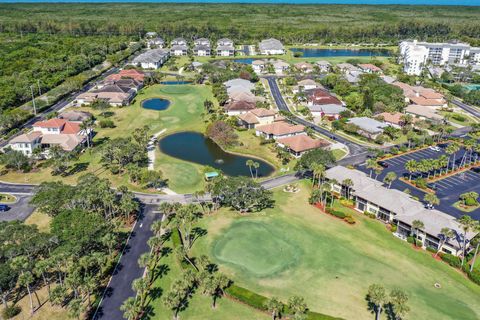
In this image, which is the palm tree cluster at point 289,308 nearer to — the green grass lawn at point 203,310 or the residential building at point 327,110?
the green grass lawn at point 203,310

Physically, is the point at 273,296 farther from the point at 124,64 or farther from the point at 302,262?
the point at 124,64

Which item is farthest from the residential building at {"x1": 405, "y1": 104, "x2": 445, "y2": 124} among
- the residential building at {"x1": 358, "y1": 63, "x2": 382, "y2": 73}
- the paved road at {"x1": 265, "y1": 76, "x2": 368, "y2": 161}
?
the residential building at {"x1": 358, "y1": 63, "x2": 382, "y2": 73}

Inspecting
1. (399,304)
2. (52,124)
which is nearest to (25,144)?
(52,124)

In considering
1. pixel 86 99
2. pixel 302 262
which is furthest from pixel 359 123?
pixel 86 99

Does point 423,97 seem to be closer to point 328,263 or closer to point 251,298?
point 328,263

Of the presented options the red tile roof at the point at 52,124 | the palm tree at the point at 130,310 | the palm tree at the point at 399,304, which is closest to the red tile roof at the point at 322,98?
the red tile roof at the point at 52,124

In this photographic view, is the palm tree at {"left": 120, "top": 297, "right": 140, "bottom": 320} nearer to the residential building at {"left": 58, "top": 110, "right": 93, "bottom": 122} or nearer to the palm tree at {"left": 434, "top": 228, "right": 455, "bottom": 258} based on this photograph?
the palm tree at {"left": 434, "top": 228, "right": 455, "bottom": 258}
